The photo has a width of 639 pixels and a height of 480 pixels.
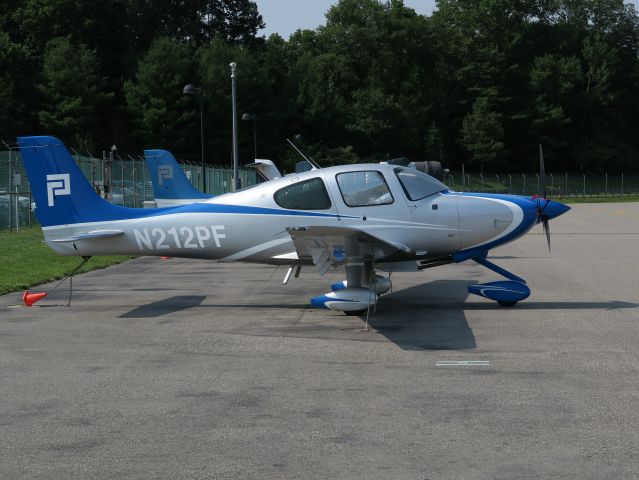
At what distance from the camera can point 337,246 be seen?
11.9 metres

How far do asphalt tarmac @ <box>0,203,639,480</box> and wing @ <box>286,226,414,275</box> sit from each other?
31.3 inches

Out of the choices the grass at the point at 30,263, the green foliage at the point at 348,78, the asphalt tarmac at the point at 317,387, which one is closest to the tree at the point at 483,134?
the green foliage at the point at 348,78

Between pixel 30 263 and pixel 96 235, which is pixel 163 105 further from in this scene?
pixel 96 235

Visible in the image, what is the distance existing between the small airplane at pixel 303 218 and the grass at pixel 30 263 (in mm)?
2519

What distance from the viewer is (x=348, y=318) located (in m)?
12.2

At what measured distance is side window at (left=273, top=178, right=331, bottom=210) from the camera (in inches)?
514

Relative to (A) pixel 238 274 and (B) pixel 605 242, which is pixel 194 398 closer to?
(A) pixel 238 274

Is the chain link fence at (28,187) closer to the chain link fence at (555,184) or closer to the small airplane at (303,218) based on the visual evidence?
the small airplane at (303,218)

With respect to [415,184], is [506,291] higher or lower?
lower

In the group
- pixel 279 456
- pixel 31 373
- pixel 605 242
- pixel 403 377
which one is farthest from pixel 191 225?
pixel 605 242

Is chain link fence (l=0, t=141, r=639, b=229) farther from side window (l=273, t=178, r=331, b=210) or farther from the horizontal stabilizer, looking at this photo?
the horizontal stabilizer

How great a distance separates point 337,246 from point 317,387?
157 inches

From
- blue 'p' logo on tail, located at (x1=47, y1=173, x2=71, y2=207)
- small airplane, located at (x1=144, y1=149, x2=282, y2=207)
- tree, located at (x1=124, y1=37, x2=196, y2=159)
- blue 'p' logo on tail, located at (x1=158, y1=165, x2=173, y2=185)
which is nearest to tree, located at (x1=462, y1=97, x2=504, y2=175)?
tree, located at (x1=124, y1=37, x2=196, y2=159)

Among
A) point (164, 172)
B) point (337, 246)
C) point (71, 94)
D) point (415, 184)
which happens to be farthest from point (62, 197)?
point (71, 94)
